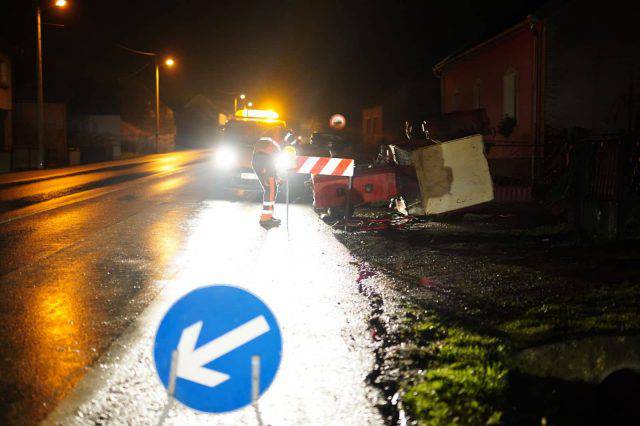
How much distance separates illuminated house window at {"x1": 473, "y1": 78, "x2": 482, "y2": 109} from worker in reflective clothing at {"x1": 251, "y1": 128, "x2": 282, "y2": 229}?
1405 cm

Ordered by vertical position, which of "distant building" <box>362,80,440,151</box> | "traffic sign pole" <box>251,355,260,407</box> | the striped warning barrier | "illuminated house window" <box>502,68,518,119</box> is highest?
"distant building" <box>362,80,440,151</box>

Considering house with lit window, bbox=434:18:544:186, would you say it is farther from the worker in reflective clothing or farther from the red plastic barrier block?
the worker in reflective clothing

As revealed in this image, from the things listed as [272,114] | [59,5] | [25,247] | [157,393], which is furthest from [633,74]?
[59,5]

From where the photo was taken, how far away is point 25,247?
10.5 metres

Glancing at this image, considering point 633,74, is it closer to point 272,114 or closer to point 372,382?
point 272,114

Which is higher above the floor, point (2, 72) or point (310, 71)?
point (310, 71)

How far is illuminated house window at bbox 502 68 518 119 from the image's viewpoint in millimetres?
22062

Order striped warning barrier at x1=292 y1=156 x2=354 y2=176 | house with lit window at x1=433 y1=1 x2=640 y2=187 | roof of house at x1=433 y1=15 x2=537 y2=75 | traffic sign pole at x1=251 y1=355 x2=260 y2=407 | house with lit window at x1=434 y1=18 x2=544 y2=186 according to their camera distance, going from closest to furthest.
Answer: traffic sign pole at x1=251 y1=355 x2=260 y2=407 < striped warning barrier at x1=292 y1=156 x2=354 y2=176 < house with lit window at x1=433 y1=1 x2=640 y2=187 < roof of house at x1=433 y1=15 x2=537 y2=75 < house with lit window at x1=434 y1=18 x2=544 y2=186

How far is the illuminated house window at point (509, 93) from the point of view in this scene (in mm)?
22062

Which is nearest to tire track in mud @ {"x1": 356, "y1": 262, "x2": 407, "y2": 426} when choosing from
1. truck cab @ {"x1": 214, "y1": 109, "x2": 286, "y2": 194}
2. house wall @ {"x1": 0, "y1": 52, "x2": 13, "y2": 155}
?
truck cab @ {"x1": 214, "y1": 109, "x2": 286, "y2": 194}

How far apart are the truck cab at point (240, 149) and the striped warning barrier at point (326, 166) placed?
7.42m

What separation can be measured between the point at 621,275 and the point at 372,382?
4.51 meters

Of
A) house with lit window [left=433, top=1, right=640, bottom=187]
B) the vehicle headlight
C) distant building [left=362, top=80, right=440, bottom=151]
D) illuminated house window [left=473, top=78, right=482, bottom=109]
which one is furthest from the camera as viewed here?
distant building [left=362, top=80, right=440, bottom=151]

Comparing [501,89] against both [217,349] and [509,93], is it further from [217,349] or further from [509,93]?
[217,349]
